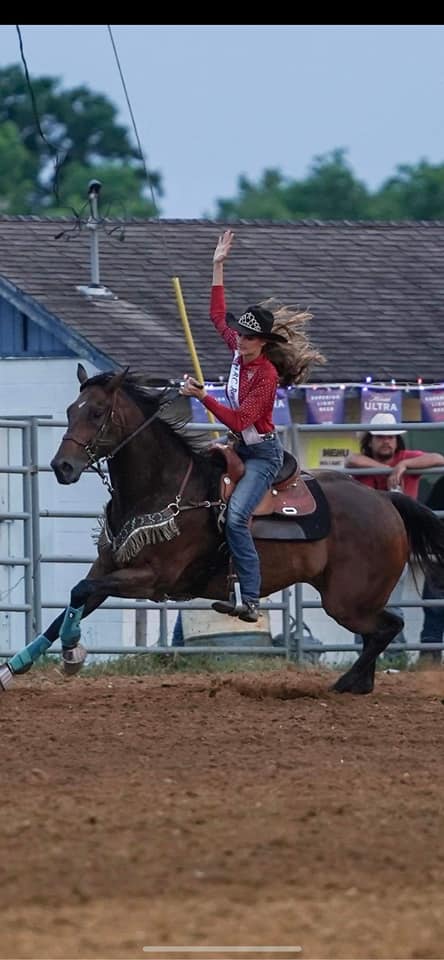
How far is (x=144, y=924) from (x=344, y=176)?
63.1 m

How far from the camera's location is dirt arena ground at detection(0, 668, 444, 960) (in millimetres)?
5312

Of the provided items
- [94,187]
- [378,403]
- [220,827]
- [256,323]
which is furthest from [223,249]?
[94,187]

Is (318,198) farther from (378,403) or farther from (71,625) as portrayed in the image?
(71,625)

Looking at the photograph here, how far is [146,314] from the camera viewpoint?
19.8 meters

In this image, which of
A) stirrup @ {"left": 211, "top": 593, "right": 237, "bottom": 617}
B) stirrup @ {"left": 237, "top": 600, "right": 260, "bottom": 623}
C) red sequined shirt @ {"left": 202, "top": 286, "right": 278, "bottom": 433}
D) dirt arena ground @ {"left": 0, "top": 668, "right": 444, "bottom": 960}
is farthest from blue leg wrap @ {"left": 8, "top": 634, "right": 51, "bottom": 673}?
red sequined shirt @ {"left": 202, "top": 286, "right": 278, "bottom": 433}

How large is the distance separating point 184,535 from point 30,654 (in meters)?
1.16

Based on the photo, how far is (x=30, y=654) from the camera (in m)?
9.80

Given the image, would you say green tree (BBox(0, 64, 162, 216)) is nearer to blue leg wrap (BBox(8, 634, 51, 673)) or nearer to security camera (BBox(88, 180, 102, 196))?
security camera (BBox(88, 180, 102, 196))

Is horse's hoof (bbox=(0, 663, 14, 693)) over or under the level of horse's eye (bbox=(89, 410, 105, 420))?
under

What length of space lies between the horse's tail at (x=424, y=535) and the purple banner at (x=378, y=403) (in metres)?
6.68

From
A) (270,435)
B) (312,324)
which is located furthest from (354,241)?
(270,435)

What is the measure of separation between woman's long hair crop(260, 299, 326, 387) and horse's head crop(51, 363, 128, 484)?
0.91 metres
